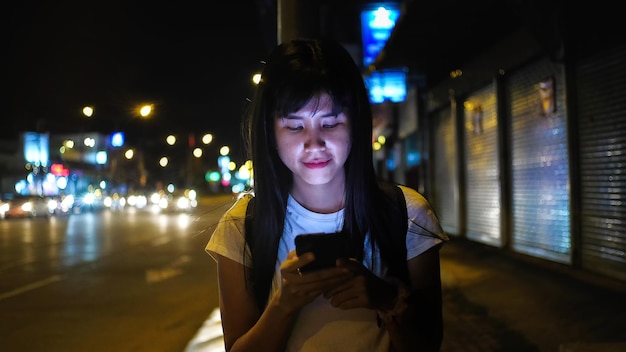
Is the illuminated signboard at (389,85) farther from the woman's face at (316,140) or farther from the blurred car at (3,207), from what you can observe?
the blurred car at (3,207)

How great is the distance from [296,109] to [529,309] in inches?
264

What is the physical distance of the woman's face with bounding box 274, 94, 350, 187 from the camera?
1732 millimetres

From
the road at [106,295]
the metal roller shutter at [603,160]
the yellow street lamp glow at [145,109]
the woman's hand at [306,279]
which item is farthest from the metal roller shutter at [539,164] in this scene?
the yellow street lamp glow at [145,109]

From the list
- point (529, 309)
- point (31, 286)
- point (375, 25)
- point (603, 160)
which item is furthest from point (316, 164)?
point (375, 25)

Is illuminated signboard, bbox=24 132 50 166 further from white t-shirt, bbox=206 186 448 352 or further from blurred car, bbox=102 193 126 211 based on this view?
white t-shirt, bbox=206 186 448 352

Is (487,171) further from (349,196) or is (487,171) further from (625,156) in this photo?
(349,196)

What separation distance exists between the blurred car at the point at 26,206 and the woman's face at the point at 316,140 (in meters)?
37.9

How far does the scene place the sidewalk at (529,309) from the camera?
612cm

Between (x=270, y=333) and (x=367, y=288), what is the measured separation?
325 mm

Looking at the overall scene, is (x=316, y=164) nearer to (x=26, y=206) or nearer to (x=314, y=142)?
(x=314, y=142)

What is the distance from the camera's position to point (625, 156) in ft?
27.1

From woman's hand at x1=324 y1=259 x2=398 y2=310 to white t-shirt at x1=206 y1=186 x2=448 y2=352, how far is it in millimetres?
156

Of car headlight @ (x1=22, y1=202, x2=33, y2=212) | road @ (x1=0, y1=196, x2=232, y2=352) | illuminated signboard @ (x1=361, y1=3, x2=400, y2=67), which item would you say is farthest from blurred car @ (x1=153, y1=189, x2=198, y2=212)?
illuminated signboard @ (x1=361, y1=3, x2=400, y2=67)

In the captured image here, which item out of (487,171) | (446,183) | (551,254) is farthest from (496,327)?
(446,183)
